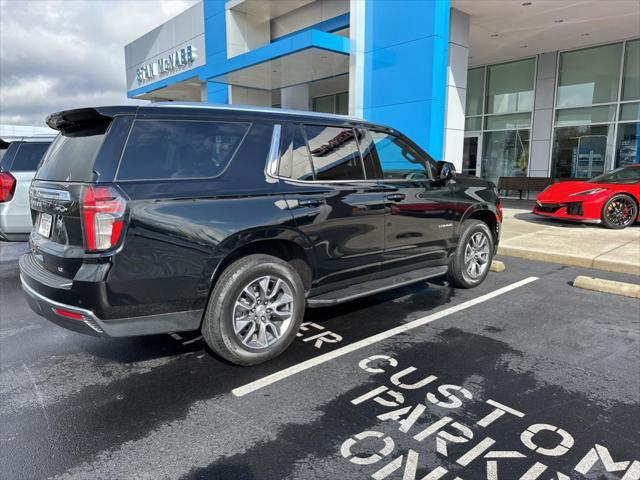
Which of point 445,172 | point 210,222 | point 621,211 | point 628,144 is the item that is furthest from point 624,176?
point 210,222

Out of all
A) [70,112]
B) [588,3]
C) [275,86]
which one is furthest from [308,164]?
[275,86]

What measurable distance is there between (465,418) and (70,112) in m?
3.37

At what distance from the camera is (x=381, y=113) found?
1188cm

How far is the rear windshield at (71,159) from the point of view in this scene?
3.07 meters

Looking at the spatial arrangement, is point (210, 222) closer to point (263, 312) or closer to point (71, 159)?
point (263, 312)

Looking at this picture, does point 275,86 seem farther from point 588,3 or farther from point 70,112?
point 70,112

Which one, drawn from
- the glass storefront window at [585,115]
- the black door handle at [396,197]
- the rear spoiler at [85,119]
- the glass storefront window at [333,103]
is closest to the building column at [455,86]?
the glass storefront window at [585,115]

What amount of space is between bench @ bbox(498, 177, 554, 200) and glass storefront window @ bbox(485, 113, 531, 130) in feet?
7.33

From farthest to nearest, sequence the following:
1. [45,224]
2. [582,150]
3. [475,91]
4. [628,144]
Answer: [475,91]
[582,150]
[628,144]
[45,224]

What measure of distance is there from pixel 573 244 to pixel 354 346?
5833 millimetres

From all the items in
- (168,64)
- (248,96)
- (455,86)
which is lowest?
(455,86)

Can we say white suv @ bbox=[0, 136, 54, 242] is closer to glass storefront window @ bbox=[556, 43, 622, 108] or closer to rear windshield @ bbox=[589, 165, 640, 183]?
rear windshield @ bbox=[589, 165, 640, 183]

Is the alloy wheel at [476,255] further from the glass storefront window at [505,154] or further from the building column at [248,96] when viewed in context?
the building column at [248,96]

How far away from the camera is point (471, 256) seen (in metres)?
5.68
